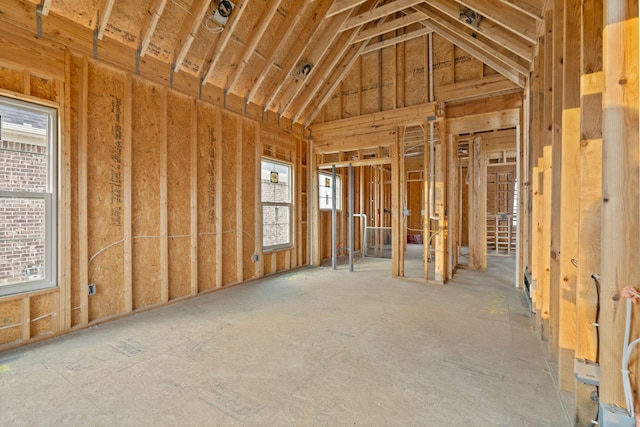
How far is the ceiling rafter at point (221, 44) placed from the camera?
154 inches

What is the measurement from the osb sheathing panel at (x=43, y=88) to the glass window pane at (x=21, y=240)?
1061 mm

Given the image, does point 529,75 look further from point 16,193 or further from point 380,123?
point 16,193

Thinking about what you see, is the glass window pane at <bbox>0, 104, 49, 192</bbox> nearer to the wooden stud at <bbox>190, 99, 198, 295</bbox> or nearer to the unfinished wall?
the unfinished wall

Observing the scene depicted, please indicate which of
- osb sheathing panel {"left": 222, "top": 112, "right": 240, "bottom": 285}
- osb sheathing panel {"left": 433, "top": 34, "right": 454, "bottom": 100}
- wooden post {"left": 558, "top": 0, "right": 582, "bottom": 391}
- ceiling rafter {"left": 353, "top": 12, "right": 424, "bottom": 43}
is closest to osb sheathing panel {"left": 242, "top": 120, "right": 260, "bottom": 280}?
osb sheathing panel {"left": 222, "top": 112, "right": 240, "bottom": 285}

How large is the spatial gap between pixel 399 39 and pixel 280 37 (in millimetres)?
2375

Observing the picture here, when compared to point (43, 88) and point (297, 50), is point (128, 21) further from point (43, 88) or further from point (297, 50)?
point (297, 50)

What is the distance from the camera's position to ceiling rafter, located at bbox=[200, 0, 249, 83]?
390cm

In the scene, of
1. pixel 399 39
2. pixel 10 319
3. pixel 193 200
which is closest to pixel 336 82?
pixel 399 39

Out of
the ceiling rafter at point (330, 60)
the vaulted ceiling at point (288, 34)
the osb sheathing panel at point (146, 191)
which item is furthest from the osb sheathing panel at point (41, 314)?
the ceiling rafter at point (330, 60)

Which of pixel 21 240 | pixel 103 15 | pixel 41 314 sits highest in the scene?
pixel 103 15

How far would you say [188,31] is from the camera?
3859mm

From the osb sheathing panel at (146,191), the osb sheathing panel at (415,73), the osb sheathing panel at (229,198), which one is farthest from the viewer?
the osb sheathing panel at (415,73)

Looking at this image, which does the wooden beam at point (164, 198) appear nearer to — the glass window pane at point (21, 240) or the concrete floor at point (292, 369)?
the concrete floor at point (292, 369)

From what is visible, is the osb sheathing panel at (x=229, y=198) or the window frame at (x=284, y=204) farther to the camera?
the window frame at (x=284, y=204)
